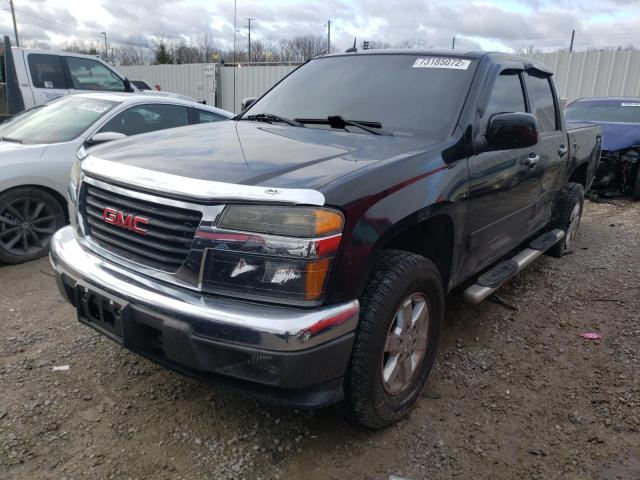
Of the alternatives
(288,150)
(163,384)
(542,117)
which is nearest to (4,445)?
(163,384)

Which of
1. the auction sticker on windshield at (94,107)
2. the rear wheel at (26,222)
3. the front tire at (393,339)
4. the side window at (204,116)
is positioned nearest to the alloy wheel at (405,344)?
the front tire at (393,339)

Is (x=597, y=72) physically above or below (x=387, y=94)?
below

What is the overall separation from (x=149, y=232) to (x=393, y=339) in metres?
1.21

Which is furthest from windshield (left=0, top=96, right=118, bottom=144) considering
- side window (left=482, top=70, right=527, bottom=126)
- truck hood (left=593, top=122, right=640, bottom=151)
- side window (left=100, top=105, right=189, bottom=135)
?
truck hood (left=593, top=122, right=640, bottom=151)

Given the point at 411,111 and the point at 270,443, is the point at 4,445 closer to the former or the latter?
the point at 270,443

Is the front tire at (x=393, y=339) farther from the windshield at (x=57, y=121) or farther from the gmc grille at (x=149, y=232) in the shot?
the windshield at (x=57, y=121)

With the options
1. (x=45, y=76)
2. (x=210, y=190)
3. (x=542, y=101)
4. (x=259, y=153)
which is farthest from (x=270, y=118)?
(x=45, y=76)

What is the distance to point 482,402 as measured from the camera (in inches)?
112

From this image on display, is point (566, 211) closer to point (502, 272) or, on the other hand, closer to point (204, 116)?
point (502, 272)

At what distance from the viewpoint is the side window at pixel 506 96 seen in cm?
326

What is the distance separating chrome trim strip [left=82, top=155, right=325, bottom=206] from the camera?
6.41 ft

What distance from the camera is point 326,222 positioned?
1.96 metres

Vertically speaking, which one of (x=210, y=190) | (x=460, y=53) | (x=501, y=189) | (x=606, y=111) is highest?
(x=460, y=53)

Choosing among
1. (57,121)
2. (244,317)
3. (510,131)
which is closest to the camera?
(244,317)
